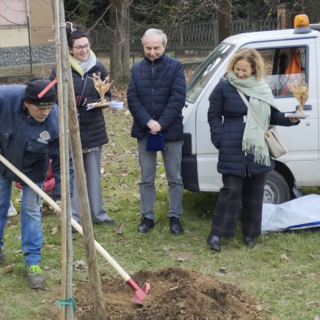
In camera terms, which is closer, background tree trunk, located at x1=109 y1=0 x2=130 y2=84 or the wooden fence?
background tree trunk, located at x1=109 y1=0 x2=130 y2=84

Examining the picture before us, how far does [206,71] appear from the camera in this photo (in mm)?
5891

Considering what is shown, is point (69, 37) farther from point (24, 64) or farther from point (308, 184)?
point (24, 64)

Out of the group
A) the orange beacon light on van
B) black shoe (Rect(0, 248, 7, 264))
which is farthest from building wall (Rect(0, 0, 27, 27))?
black shoe (Rect(0, 248, 7, 264))

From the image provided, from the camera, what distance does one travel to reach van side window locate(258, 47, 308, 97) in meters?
5.61

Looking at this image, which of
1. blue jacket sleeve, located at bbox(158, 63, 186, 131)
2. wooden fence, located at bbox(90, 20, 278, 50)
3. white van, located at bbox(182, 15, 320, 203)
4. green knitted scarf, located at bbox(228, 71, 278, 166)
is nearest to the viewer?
green knitted scarf, located at bbox(228, 71, 278, 166)

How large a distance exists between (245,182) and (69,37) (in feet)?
7.15

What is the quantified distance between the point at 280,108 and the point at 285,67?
1.58ft

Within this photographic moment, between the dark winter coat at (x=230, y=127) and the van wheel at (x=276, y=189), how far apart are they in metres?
0.83

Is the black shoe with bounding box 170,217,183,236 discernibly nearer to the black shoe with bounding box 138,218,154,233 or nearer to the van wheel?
the black shoe with bounding box 138,218,154,233

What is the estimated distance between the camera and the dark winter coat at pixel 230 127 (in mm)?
4980

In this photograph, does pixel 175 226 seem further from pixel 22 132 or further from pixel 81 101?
pixel 22 132

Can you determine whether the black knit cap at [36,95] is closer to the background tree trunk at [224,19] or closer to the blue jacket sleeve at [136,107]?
the blue jacket sleeve at [136,107]

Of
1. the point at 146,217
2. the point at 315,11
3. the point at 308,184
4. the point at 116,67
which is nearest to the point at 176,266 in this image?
the point at 146,217

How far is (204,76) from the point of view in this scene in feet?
19.2
